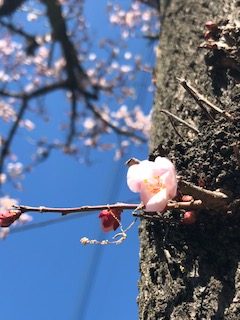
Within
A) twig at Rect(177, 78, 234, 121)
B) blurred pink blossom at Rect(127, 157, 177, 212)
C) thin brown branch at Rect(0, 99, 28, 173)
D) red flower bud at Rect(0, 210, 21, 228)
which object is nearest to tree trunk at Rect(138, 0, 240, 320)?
twig at Rect(177, 78, 234, 121)

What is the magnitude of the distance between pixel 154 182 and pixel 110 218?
A: 23cm

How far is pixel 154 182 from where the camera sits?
971 millimetres

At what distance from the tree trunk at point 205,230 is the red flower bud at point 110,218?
0.10m

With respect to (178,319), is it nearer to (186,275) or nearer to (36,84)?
(186,275)

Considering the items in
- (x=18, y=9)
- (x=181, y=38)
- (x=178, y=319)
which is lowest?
(x=178, y=319)

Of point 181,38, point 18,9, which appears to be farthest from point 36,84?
point 181,38

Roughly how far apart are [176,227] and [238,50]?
0.53 metres

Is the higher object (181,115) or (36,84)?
(36,84)

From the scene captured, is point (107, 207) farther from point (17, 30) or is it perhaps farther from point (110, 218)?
point (17, 30)

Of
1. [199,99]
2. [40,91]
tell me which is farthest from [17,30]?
[199,99]

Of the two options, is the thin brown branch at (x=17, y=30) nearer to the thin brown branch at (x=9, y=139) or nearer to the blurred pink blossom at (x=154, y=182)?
the thin brown branch at (x=9, y=139)

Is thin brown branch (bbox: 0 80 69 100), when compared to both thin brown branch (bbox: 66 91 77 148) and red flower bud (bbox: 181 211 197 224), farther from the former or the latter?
red flower bud (bbox: 181 211 197 224)

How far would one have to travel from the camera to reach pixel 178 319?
1056 millimetres

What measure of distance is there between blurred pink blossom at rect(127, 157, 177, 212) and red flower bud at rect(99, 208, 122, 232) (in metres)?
0.16
